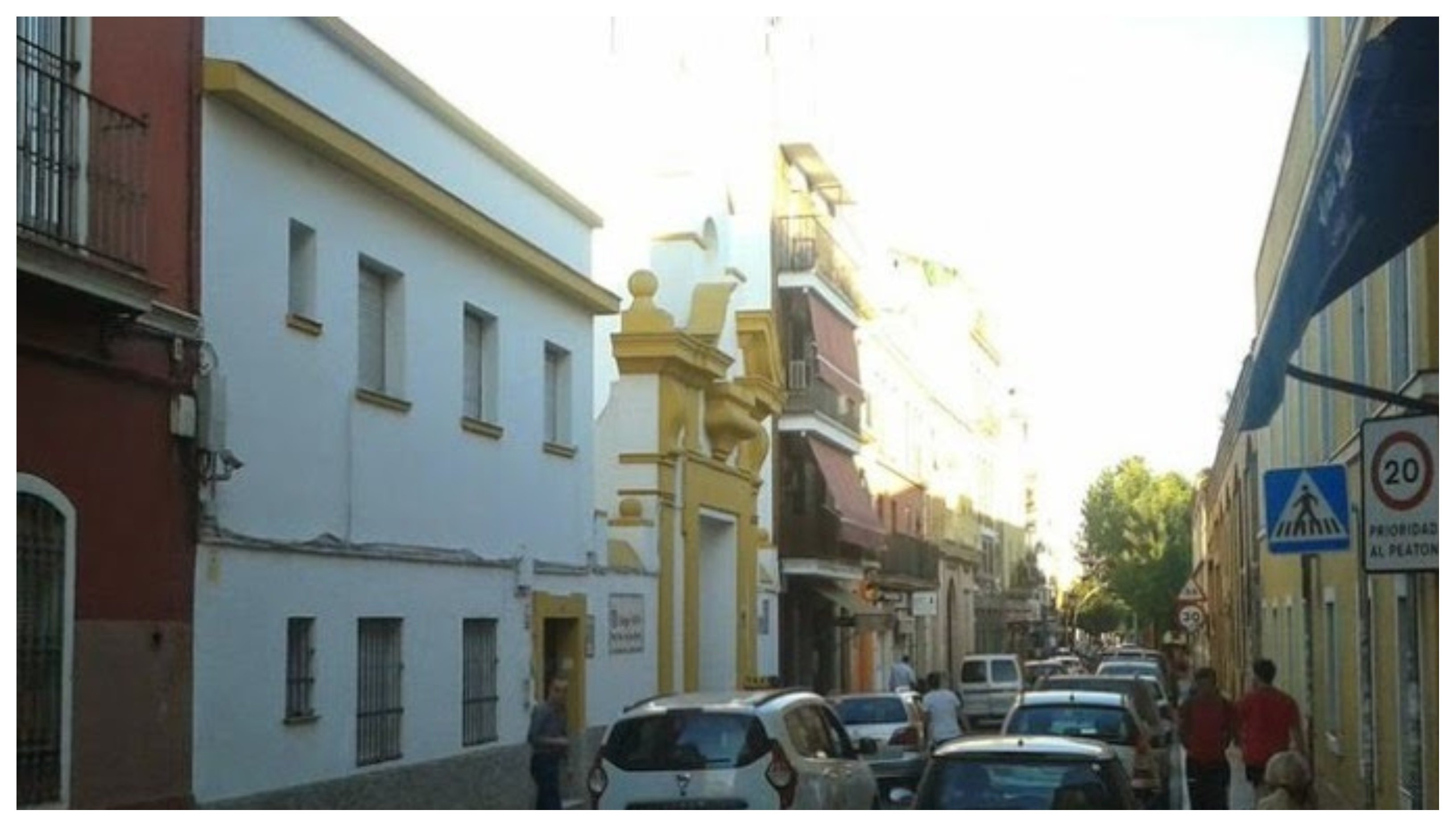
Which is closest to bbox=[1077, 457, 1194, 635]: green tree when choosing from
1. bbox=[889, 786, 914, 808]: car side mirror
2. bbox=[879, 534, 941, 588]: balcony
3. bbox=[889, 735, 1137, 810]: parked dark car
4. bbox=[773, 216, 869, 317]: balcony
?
bbox=[879, 534, 941, 588]: balcony

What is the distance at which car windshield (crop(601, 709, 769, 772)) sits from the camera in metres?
14.9

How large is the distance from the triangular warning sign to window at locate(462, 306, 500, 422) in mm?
10499

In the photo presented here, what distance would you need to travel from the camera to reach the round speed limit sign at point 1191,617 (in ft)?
102

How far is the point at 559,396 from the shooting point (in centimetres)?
2444

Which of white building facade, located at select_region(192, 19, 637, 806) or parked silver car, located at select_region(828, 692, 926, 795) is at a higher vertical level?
white building facade, located at select_region(192, 19, 637, 806)

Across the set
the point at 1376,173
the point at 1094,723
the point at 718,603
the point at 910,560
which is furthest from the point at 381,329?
the point at 910,560

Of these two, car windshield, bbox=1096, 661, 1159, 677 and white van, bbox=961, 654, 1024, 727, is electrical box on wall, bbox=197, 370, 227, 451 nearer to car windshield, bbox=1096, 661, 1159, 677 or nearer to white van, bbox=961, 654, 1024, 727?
car windshield, bbox=1096, 661, 1159, 677

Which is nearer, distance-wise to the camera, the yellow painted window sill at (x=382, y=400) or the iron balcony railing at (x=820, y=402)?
the yellow painted window sill at (x=382, y=400)

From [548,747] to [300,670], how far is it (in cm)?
289

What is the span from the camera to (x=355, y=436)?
1791 cm

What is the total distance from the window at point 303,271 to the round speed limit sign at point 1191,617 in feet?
59.1

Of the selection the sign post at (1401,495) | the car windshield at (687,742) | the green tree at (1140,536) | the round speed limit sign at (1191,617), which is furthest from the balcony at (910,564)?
the sign post at (1401,495)

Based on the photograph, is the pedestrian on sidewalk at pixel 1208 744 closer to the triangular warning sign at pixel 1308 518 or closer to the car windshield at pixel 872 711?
the triangular warning sign at pixel 1308 518

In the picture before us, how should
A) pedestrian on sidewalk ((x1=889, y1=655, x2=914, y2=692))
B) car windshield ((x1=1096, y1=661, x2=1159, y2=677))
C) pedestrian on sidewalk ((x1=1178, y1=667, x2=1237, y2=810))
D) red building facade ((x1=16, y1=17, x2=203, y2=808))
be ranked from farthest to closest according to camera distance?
car windshield ((x1=1096, y1=661, x2=1159, y2=677))
pedestrian on sidewalk ((x1=889, y1=655, x2=914, y2=692))
pedestrian on sidewalk ((x1=1178, y1=667, x2=1237, y2=810))
red building facade ((x1=16, y1=17, x2=203, y2=808))
